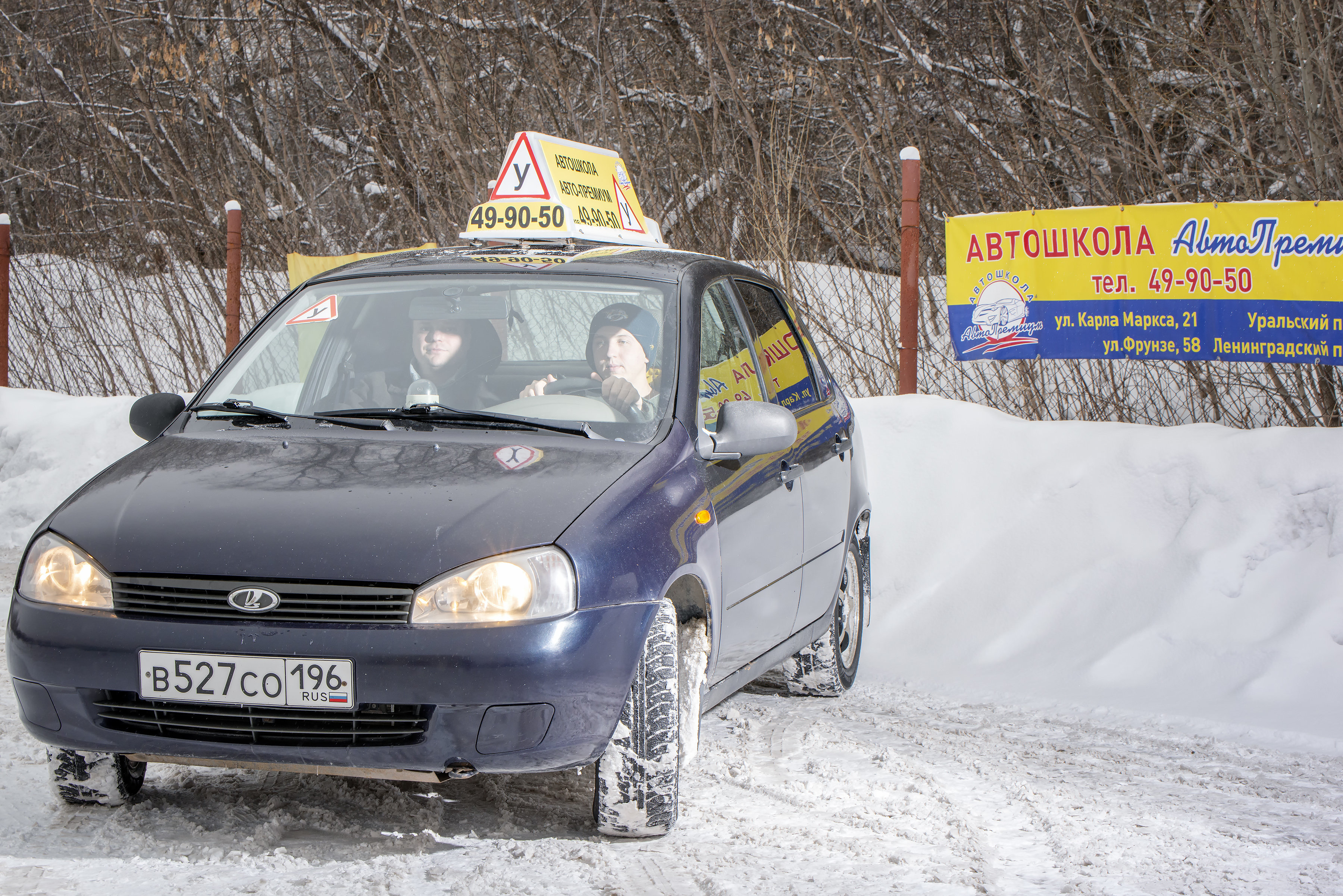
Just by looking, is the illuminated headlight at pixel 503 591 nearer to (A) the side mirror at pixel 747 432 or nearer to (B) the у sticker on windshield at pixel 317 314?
(A) the side mirror at pixel 747 432

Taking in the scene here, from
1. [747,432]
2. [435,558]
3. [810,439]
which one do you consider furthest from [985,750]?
[435,558]

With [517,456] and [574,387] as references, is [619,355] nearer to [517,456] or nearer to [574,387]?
[574,387]

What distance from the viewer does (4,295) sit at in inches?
448

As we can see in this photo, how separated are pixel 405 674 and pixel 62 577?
0.91 m

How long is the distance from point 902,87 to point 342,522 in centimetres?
968

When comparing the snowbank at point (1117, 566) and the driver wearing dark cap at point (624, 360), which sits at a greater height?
the driver wearing dark cap at point (624, 360)

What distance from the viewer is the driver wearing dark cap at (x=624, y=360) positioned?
4141mm

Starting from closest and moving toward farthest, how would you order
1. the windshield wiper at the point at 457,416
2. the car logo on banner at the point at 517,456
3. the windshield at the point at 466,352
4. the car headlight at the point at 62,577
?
1. the car headlight at the point at 62,577
2. the car logo on banner at the point at 517,456
3. the windshield wiper at the point at 457,416
4. the windshield at the point at 466,352

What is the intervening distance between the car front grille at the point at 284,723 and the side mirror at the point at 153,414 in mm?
1320

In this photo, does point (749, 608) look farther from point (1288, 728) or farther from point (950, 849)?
point (1288, 728)

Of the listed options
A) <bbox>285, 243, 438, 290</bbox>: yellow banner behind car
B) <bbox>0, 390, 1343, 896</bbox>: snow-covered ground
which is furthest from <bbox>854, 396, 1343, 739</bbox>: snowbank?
<bbox>285, 243, 438, 290</bbox>: yellow banner behind car

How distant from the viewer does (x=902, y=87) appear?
1197 cm

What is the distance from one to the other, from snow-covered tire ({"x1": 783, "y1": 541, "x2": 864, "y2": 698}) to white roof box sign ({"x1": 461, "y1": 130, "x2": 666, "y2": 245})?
8.72 feet

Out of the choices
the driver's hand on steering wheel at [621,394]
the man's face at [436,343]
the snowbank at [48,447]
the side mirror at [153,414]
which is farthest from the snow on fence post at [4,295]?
the driver's hand on steering wheel at [621,394]
